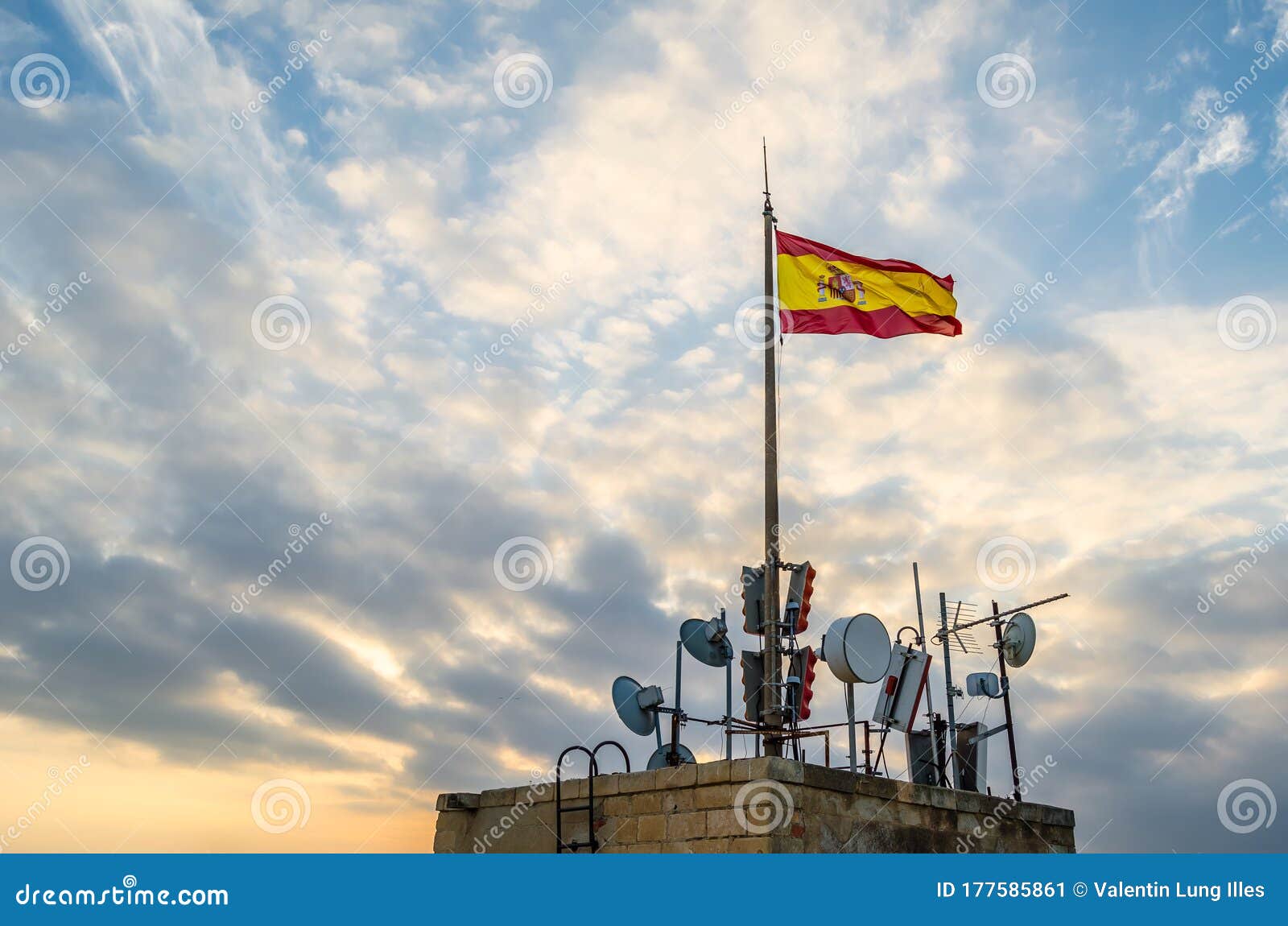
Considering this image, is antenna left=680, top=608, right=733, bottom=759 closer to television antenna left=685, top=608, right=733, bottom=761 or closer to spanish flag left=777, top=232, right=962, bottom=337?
television antenna left=685, top=608, right=733, bottom=761

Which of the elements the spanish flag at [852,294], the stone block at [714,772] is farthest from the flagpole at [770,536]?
the stone block at [714,772]

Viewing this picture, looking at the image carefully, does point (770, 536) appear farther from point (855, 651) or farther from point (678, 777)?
point (678, 777)

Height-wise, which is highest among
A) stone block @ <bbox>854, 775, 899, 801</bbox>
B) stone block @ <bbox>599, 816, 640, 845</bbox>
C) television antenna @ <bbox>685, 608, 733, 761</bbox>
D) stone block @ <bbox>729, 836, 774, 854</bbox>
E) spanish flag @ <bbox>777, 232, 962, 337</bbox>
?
spanish flag @ <bbox>777, 232, 962, 337</bbox>

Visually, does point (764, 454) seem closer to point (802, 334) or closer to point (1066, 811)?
point (802, 334)

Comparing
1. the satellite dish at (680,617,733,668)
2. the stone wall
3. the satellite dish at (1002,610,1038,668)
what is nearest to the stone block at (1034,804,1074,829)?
the stone wall

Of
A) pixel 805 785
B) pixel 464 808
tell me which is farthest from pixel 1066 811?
pixel 464 808

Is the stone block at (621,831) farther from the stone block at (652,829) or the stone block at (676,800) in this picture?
the stone block at (676,800)

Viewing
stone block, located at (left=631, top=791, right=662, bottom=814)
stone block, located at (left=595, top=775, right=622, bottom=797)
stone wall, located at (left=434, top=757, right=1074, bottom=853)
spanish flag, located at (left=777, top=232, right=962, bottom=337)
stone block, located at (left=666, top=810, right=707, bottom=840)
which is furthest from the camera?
spanish flag, located at (left=777, top=232, right=962, bottom=337)

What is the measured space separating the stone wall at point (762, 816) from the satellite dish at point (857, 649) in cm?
163

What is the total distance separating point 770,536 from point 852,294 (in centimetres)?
520

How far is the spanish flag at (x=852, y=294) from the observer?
16719 millimetres

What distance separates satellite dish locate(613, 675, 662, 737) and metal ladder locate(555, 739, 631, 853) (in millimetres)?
2361

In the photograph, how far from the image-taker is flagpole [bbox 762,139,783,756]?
43.8 ft

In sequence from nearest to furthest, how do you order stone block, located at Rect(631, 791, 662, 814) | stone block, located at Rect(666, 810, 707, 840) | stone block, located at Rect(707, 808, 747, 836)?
stone block, located at Rect(707, 808, 747, 836), stone block, located at Rect(666, 810, 707, 840), stone block, located at Rect(631, 791, 662, 814)
